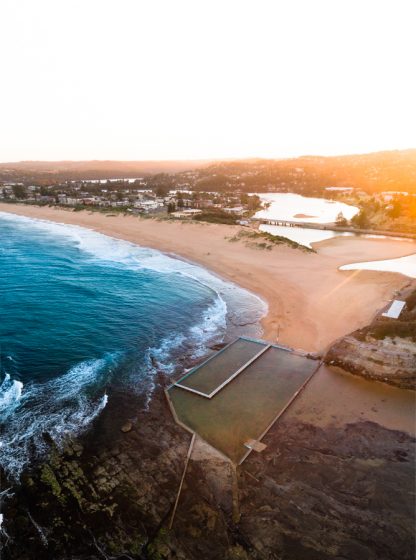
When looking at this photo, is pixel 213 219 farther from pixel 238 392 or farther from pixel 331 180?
pixel 331 180

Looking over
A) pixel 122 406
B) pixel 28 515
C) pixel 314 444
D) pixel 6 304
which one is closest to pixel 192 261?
pixel 6 304

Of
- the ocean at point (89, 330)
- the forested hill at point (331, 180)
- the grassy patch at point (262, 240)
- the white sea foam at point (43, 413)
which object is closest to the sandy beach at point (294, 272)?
the grassy patch at point (262, 240)

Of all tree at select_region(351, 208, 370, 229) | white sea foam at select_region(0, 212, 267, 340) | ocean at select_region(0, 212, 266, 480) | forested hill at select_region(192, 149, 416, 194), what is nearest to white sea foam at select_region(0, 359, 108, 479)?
ocean at select_region(0, 212, 266, 480)

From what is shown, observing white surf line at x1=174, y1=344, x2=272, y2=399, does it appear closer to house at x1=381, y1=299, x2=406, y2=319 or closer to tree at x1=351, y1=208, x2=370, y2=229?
house at x1=381, y1=299, x2=406, y2=319

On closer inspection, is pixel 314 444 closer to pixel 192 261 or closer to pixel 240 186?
pixel 192 261

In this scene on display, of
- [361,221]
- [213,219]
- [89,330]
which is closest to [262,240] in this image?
[213,219]
